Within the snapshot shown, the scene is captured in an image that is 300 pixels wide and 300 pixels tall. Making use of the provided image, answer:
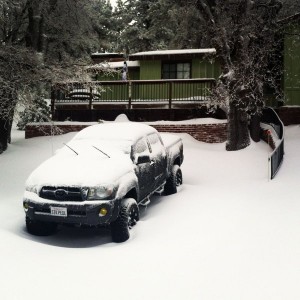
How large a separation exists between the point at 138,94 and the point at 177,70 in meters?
4.27

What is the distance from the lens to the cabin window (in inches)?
918

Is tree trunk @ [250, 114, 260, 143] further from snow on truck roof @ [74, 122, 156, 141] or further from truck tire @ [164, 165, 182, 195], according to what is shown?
snow on truck roof @ [74, 122, 156, 141]

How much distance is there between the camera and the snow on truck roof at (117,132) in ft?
28.8

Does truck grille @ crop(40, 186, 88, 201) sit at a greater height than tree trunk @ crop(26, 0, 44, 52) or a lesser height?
lesser

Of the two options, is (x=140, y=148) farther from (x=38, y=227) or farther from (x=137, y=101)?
(x=137, y=101)

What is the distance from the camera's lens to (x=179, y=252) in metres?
6.40

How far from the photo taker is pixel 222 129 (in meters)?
17.2

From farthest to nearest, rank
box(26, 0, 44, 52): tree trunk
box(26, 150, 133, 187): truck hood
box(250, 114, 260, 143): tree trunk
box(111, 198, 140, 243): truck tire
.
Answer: box(26, 0, 44, 52): tree trunk < box(250, 114, 260, 143): tree trunk < box(111, 198, 140, 243): truck tire < box(26, 150, 133, 187): truck hood

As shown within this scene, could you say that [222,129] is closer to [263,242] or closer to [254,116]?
[254,116]

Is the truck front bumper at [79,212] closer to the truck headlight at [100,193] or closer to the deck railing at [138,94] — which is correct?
the truck headlight at [100,193]

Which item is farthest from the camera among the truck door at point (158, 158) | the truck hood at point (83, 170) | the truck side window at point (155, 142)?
the truck side window at point (155, 142)

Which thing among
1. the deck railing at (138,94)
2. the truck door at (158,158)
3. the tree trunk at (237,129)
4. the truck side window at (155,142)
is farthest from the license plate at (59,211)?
the deck railing at (138,94)

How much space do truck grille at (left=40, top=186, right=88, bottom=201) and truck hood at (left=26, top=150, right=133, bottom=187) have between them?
0.09m

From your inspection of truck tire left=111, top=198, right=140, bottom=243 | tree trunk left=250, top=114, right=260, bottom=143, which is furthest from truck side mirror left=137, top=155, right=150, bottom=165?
tree trunk left=250, top=114, right=260, bottom=143
